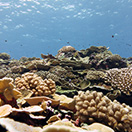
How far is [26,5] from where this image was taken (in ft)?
125

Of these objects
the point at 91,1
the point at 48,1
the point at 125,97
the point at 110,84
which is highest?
the point at 91,1

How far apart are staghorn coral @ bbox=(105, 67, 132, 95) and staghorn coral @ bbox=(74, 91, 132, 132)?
2810 millimetres

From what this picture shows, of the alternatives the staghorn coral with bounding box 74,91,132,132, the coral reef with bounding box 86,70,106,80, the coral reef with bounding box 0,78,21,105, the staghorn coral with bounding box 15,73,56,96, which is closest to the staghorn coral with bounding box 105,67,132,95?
the coral reef with bounding box 86,70,106,80

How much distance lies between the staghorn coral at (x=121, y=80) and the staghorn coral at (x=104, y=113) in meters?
2.81

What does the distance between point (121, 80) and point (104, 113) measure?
336cm

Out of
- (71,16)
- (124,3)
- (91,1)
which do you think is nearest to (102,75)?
(91,1)

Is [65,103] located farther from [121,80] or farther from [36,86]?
[121,80]

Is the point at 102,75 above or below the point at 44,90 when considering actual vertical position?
above

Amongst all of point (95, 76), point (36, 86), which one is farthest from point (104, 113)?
point (95, 76)

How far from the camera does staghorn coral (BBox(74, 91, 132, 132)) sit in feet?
7.58

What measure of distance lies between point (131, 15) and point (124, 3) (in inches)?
501

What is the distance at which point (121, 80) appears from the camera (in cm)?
517

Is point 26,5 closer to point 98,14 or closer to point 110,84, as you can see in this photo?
point 98,14

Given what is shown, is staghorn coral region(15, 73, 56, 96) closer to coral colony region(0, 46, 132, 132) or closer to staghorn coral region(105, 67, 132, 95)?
coral colony region(0, 46, 132, 132)
